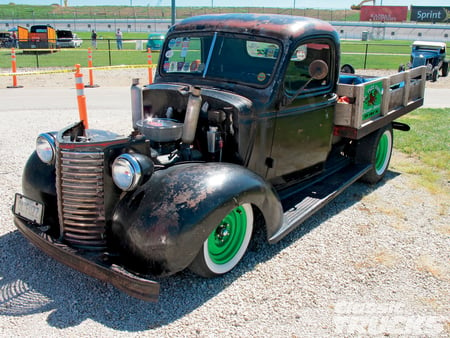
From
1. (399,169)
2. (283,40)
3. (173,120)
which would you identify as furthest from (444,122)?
(173,120)

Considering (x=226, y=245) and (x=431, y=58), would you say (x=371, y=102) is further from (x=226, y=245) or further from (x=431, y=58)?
(x=431, y=58)

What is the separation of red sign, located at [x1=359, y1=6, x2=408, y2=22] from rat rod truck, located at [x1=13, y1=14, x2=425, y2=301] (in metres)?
72.4

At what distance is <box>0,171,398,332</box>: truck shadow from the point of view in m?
3.22

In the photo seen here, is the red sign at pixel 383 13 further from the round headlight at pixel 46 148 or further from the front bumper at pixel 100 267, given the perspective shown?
the front bumper at pixel 100 267

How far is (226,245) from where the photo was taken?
3781 millimetres

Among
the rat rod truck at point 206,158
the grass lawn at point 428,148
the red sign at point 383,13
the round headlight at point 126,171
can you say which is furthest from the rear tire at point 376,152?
the red sign at point 383,13

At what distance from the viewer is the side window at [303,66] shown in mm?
4406

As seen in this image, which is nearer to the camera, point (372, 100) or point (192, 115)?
point (192, 115)

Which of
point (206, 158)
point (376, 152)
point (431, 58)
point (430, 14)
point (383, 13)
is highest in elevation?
point (383, 13)

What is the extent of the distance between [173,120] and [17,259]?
1.81m

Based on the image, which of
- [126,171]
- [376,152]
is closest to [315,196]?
[376,152]

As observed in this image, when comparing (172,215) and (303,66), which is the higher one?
(303,66)

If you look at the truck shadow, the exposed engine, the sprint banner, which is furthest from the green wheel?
the sprint banner

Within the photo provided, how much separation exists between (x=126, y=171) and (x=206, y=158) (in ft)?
3.50
